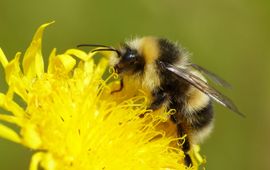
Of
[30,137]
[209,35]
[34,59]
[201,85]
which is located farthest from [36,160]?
[209,35]

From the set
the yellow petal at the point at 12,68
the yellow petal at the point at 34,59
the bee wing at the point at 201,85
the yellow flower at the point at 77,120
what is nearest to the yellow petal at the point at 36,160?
the yellow flower at the point at 77,120

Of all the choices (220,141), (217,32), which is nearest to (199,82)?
(220,141)

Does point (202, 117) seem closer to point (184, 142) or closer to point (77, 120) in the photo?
point (184, 142)

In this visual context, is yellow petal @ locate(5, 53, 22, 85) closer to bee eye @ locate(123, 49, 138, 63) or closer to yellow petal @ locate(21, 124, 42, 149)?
yellow petal @ locate(21, 124, 42, 149)

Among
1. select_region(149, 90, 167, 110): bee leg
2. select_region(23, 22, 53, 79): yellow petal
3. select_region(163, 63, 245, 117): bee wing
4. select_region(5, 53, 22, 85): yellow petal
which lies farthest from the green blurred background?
select_region(163, 63, 245, 117): bee wing

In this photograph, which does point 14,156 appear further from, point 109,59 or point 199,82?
point 199,82

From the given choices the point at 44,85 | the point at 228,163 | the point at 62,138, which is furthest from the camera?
the point at 228,163
